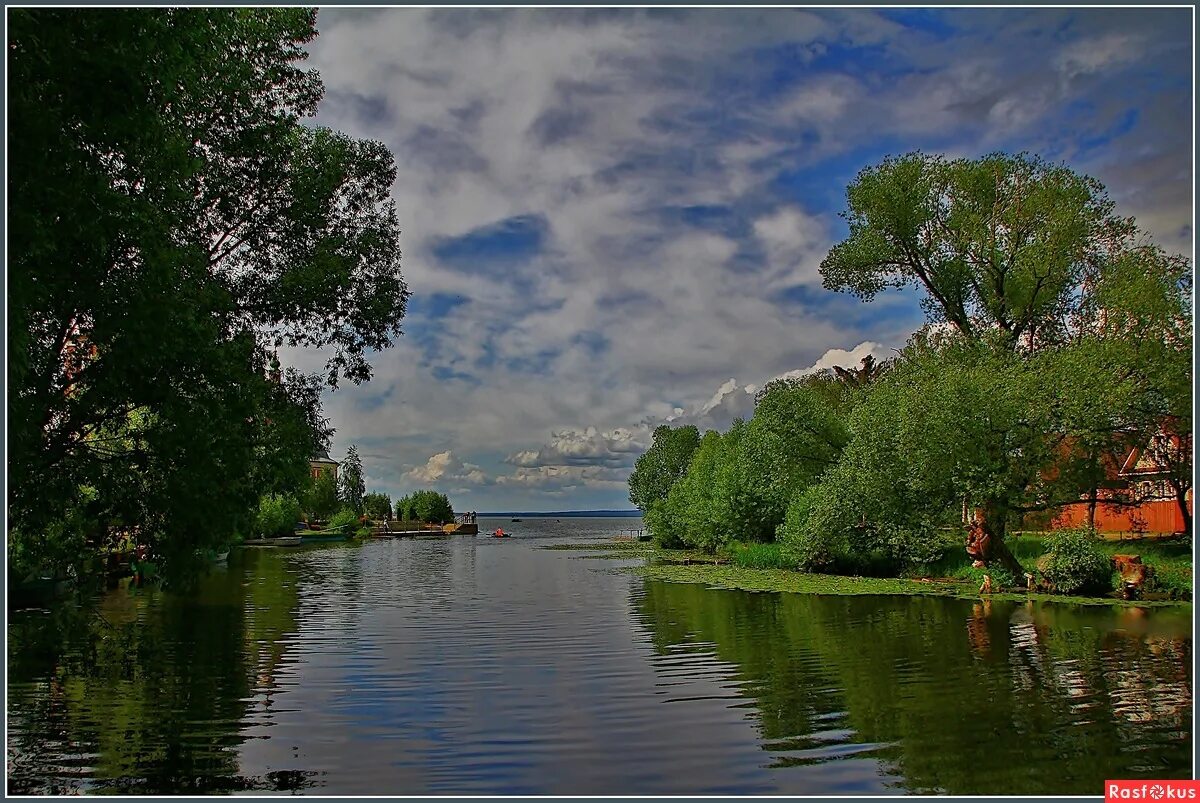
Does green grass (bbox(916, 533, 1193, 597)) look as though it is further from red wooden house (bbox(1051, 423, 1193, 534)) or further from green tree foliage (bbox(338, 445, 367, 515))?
green tree foliage (bbox(338, 445, 367, 515))

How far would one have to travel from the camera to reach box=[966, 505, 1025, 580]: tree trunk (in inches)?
1169

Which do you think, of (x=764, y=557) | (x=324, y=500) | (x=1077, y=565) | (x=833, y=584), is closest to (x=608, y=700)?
(x=1077, y=565)

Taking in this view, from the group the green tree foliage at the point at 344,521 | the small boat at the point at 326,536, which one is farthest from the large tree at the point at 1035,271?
the green tree foliage at the point at 344,521

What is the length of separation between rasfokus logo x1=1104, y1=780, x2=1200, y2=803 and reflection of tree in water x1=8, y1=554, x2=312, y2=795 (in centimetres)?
784

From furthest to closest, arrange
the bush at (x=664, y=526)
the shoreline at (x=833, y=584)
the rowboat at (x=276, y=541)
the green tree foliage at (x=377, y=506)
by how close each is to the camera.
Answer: the green tree foliage at (x=377, y=506) < the rowboat at (x=276, y=541) < the bush at (x=664, y=526) < the shoreline at (x=833, y=584)

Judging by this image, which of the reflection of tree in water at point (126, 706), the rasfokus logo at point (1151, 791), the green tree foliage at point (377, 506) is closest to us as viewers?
the rasfokus logo at point (1151, 791)

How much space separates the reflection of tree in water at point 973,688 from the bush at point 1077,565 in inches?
89.9

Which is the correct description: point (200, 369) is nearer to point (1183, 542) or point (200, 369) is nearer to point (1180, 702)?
point (1180, 702)

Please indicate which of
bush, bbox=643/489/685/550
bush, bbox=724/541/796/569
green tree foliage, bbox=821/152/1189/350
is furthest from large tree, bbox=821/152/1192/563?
bush, bbox=643/489/685/550

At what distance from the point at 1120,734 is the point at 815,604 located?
15997 millimetres

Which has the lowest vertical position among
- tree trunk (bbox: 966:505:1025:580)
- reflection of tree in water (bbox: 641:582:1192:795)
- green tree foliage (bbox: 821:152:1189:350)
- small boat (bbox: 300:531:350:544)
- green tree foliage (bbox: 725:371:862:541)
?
small boat (bbox: 300:531:350:544)

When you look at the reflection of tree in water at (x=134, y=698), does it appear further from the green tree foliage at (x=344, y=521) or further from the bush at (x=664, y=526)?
the green tree foliage at (x=344, y=521)

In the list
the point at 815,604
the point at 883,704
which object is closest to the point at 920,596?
the point at 815,604

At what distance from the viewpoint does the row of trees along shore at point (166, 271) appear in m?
9.84
